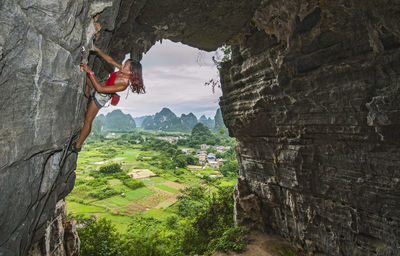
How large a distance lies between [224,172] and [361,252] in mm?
38288

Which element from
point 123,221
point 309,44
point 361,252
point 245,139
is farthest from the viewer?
point 123,221

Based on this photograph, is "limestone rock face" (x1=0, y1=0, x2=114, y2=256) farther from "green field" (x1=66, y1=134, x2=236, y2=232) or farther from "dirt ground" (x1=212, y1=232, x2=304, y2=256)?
"green field" (x1=66, y1=134, x2=236, y2=232)

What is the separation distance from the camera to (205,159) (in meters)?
61.6

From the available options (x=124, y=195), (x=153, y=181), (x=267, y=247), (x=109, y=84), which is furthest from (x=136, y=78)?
(x=153, y=181)

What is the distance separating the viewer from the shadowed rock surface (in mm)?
2436

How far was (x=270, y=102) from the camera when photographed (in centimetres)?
823

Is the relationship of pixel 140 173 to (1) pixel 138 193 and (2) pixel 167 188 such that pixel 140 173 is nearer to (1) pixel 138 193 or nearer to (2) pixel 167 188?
(2) pixel 167 188

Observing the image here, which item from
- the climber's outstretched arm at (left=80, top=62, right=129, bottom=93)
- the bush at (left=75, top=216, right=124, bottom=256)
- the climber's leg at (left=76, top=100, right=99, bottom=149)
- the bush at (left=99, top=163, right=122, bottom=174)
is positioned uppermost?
the climber's outstretched arm at (left=80, top=62, right=129, bottom=93)

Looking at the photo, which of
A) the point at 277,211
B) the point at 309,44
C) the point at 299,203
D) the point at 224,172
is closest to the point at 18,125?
the point at 309,44

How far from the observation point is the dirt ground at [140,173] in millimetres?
41438

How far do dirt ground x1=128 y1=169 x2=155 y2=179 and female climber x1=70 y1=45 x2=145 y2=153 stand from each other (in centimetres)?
3972

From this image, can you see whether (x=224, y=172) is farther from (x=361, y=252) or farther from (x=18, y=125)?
(x=18, y=125)

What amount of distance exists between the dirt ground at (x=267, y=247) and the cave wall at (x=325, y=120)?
409mm

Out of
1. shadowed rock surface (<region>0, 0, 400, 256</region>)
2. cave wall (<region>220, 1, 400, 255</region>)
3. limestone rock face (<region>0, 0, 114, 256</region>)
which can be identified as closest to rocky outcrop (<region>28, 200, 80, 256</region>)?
shadowed rock surface (<region>0, 0, 400, 256</region>)
